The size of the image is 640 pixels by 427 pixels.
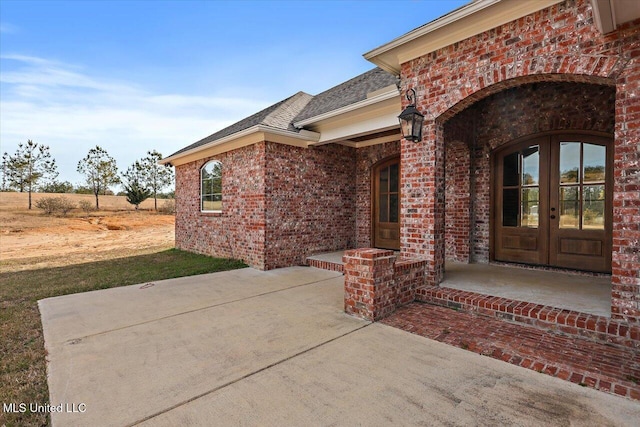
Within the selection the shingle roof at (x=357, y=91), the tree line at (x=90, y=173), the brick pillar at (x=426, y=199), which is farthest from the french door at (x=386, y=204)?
the tree line at (x=90, y=173)

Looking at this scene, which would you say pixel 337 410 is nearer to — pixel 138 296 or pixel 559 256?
pixel 138 296

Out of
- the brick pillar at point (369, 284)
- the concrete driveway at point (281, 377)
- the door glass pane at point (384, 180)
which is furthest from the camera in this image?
the door glass pane at point (384, 180)

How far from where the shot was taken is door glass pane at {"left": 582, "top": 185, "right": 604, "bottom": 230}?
471cm

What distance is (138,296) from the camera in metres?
4.78

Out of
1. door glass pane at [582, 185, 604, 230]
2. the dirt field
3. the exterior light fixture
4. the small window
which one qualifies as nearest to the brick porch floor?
the exterior light fixture

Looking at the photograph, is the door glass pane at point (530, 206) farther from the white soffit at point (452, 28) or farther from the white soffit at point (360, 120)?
the white soffit at point (452, 28)

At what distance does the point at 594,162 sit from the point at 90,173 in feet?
114

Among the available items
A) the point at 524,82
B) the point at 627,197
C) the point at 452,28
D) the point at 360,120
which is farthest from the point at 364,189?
the point at 627,197

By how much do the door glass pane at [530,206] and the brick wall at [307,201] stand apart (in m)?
3.96

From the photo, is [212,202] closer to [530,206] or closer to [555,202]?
[530,206]

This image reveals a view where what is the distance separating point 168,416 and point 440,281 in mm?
3805

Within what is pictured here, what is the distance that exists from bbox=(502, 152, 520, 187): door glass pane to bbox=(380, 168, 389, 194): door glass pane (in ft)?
8.89

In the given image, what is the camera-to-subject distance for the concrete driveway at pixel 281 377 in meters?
1.90

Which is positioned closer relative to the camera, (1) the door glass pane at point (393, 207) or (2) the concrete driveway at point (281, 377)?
(2) the concrete driveway at point (281, 377)
